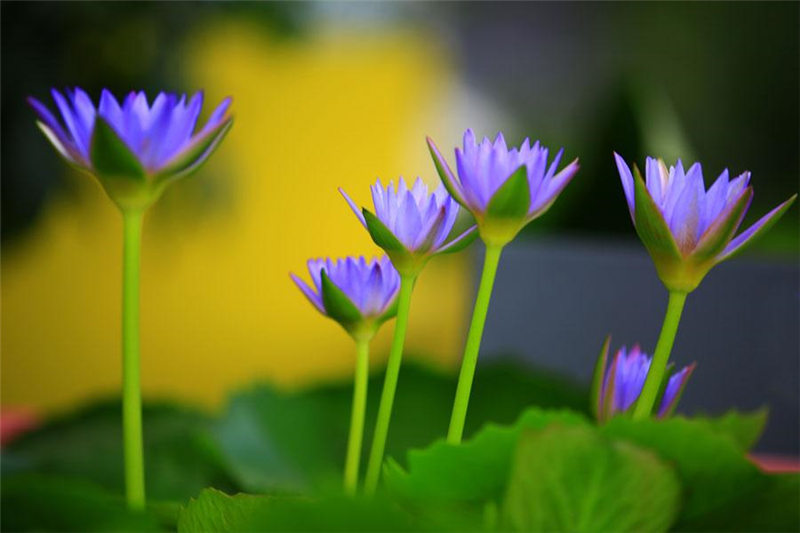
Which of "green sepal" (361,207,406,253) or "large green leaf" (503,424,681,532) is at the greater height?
"green sepal" (361,207,406,253)

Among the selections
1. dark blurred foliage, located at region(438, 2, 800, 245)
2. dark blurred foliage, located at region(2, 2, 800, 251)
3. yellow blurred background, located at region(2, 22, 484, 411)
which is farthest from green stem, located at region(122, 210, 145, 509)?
dark blurred foliage, located at region(438, 2, 800, 245)

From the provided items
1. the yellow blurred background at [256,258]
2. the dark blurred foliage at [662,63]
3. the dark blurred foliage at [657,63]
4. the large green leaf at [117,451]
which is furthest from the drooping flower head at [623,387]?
the dark blurred foliage at [662,63]

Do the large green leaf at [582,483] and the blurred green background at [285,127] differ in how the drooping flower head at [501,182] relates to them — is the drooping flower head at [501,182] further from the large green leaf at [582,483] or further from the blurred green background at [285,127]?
the blurred green background at [285,127]

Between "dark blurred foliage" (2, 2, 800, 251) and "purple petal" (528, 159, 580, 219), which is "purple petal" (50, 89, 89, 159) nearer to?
"purple petal" (528, 159, 580, 219)

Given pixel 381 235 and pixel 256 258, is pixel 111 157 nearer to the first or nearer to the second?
pixel 381 235

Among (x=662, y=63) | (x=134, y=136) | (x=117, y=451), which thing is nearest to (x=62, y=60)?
(x=117, y=451)

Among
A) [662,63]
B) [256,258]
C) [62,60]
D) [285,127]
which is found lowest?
[62,60]
